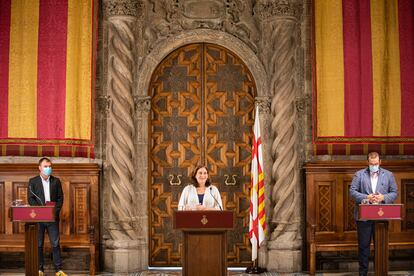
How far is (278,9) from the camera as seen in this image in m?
10.3

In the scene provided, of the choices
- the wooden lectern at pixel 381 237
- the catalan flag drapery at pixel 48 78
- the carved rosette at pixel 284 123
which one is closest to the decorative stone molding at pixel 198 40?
the carved rosette at pixel 284 123

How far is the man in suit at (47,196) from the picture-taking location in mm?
9055

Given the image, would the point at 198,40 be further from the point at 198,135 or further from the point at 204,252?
the point at 204,252

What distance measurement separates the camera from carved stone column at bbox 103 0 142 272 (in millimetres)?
10195

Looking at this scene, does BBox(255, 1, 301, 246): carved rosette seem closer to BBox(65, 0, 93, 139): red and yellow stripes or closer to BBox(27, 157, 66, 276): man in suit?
BBox(65, 0, 93, 139): red and yellow stripes

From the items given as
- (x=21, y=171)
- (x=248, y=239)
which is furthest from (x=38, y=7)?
(x=248, y=239)

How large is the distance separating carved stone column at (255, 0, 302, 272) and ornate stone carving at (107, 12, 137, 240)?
2045 mm

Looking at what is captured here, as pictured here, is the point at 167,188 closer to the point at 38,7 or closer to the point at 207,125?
the point at 207,125

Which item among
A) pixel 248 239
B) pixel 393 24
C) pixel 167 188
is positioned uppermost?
pixel 393 24

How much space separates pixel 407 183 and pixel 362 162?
75 cm

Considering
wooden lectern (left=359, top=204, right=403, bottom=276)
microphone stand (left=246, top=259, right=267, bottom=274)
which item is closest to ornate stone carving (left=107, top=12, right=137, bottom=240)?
microphone stand (left=246, top=259, right=267, bottom=274)

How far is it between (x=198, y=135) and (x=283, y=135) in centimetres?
129

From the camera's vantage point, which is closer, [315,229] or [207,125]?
[315,229]

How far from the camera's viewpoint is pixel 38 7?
10.4 meters
